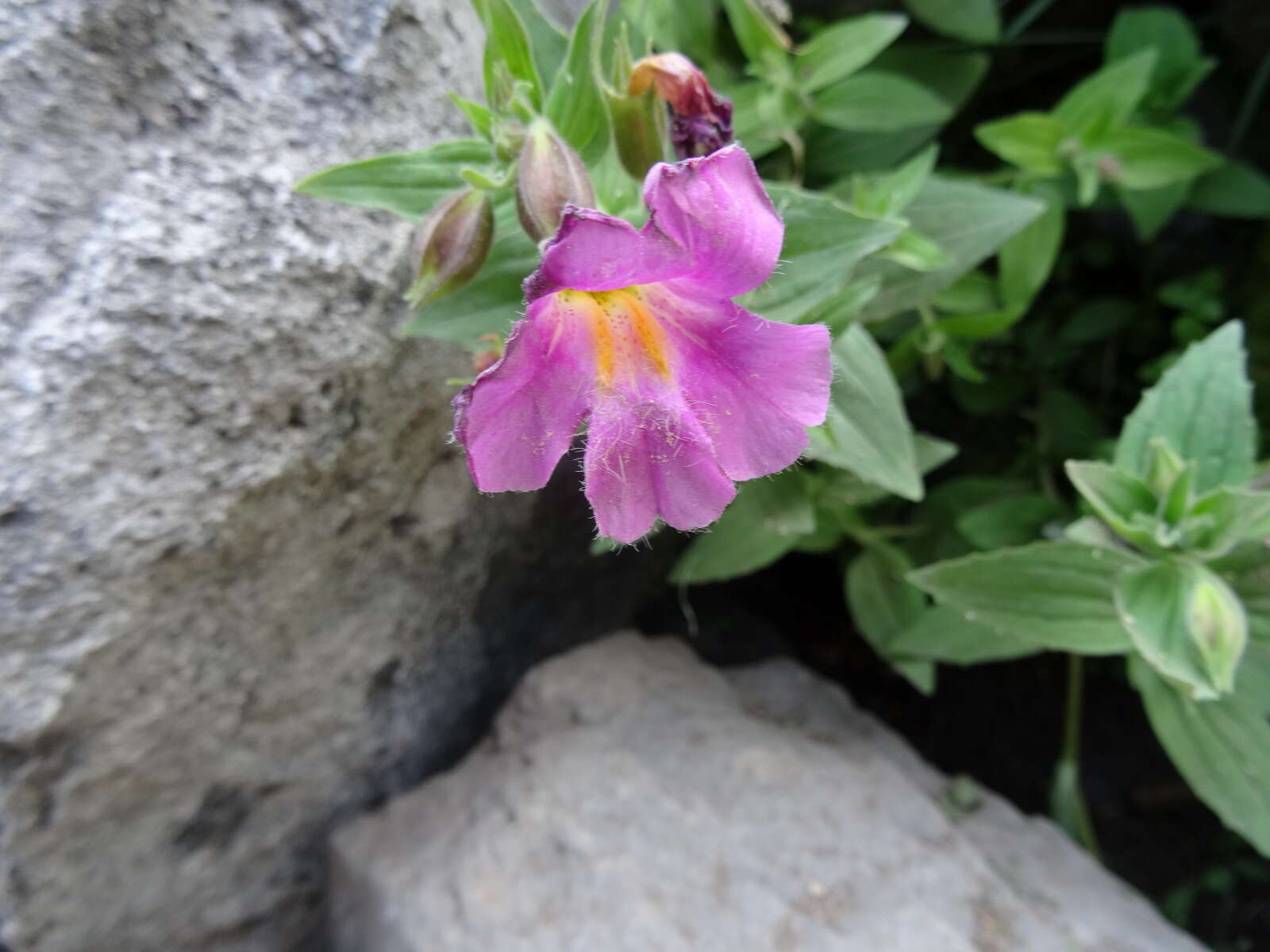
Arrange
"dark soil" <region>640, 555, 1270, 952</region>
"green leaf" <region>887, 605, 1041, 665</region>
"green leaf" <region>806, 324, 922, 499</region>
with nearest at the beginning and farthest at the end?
"green leaf" <region>806, 324, 922, 499</region>
"green leaf" <region>887, 605, 1041, 665</region>
"dark soil" <region>640, 555, 1270, 952</region>

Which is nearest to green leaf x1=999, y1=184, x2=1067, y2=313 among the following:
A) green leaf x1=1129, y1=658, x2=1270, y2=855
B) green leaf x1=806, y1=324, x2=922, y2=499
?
green leaf x1=806, y1=324, x2=922, y2=499

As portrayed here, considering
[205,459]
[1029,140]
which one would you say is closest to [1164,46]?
[1029,140]

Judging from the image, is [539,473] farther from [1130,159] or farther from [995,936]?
[1130,159]

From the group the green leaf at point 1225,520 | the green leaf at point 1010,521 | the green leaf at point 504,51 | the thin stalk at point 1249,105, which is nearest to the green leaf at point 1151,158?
the thin stalk at point 1249,105

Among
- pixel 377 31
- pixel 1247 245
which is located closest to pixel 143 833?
pixel 377 31

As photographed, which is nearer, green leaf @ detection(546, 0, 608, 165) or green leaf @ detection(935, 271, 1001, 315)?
green leaf @ detection(546, 0, 608, 165)

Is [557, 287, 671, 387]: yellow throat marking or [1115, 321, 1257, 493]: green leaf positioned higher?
[557, 287, 671, 387]: yellow throat marking

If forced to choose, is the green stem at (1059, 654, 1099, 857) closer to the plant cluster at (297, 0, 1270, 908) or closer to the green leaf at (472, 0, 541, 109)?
the plant cluster at (297, 0, 1270, 908)
